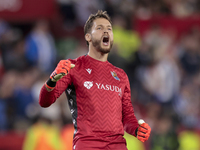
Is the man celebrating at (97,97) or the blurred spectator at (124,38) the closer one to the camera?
the man celebrating at (97,97)

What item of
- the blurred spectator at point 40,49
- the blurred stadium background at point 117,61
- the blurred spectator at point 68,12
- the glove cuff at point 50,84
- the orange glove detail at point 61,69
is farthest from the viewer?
the blurred spectator at point 68,12

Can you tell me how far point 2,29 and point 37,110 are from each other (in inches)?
105

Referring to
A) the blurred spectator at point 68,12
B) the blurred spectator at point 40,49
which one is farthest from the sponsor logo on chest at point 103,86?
the blurred spectator at point 68,12

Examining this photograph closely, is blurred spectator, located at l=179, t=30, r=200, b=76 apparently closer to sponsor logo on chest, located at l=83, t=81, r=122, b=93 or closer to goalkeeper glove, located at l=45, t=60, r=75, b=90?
sponsor logo on chest, located at l=83, t=81, r=122, b=93

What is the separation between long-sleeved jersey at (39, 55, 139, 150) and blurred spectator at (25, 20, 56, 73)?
16.8 ft

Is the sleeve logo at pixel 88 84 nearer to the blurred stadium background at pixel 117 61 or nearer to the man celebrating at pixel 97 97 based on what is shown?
the man celebrating at pixel 97 97

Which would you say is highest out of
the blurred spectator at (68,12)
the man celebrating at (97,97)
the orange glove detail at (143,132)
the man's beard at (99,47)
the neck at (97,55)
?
the blurred spectator at (68,12)

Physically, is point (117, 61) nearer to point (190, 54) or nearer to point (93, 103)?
point (190, 54)

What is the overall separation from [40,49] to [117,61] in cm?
189

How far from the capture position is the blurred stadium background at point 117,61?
7.29m

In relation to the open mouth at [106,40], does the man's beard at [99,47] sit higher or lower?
lower

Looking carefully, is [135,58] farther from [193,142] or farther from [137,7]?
[193,142]

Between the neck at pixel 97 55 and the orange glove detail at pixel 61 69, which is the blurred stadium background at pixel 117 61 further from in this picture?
the orange glove detail at pixel 61 69

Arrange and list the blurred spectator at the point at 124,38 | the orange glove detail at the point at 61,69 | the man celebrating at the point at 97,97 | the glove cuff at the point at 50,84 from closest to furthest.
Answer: the orange glove detail at the point at 61,69
the glove cuff at the point at 50,84
the man celebrating at the point at 97,97
the blurred spectator at the point at 124,38
